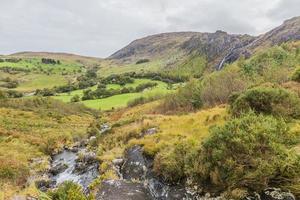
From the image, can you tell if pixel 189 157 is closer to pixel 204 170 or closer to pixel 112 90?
pixel 204 170

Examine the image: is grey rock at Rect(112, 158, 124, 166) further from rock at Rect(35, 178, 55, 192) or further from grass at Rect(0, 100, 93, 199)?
grass at Rect(0, 100, 93, 199)

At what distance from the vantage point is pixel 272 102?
74.6ft

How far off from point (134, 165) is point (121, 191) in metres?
4.58

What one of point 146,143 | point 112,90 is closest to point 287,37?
point 112,90

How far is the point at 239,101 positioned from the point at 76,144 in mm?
26073

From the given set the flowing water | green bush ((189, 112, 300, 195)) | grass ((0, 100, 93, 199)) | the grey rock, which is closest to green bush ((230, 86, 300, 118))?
green bush ((189, 112, 300, 195))

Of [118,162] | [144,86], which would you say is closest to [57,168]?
[118,162]

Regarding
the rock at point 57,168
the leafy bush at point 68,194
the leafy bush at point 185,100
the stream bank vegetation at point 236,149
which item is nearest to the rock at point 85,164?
the rock at point 57,168

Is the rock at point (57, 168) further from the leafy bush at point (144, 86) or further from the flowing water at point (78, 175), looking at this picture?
the leafy bush at point (144, 86)

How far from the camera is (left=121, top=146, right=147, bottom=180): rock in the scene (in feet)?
67.5

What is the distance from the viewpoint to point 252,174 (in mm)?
13234

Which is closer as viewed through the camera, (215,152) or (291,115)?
(215,152)

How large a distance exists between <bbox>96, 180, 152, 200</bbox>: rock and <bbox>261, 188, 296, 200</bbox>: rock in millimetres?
6094

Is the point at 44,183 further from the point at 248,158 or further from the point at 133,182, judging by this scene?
the point at 248,158
